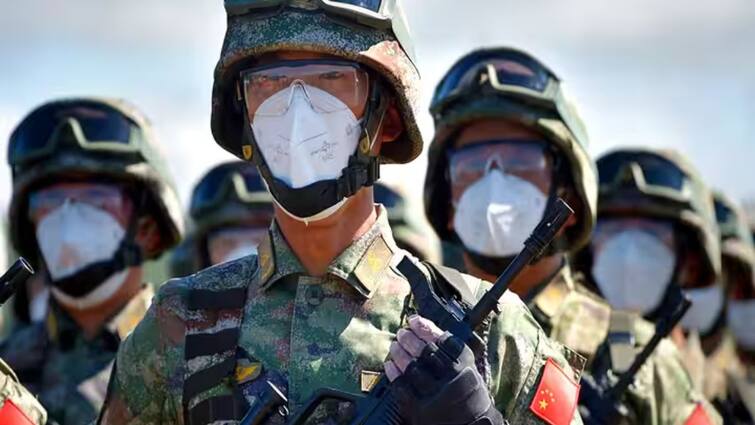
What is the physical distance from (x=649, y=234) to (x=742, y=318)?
5.20 meters

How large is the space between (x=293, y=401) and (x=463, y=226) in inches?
130

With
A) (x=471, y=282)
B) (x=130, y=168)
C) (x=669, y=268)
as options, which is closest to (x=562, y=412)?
(x=471, y=282)

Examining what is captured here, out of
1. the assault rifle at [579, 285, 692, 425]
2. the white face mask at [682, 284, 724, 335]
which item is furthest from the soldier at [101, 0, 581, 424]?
the white face mask at [682, 284, 724, 335]

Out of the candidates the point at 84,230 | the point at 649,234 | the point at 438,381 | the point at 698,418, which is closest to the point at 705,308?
the point at 649,234

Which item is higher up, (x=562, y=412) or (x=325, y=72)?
(x=325, y=72)

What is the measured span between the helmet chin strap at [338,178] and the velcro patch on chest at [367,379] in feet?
1.78

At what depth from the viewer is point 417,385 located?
5.46m

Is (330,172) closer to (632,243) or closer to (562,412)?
(562,412)

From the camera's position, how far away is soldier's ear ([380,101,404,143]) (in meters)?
6.42

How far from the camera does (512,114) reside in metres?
9.33

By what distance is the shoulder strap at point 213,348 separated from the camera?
5.86 meters

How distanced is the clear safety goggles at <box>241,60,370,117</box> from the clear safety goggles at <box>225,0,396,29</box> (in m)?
0.16

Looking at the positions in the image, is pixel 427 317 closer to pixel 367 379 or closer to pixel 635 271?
pixel 367 379

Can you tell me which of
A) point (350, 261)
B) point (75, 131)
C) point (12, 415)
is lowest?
point (75, 131)
